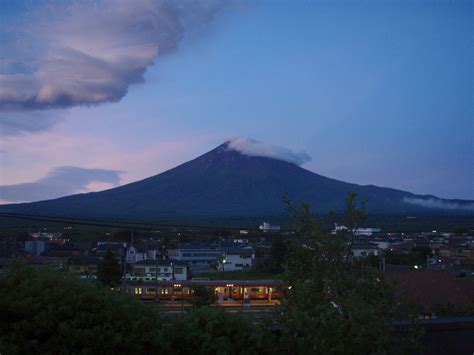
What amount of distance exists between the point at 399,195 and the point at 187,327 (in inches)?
4186

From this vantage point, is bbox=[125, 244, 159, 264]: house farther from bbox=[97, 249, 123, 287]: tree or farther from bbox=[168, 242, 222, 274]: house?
bbox=[97, 249, 123, 287]: tree

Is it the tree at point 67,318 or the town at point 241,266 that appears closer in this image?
the tree at point 67,318

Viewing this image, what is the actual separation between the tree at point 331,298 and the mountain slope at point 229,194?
6115 cm

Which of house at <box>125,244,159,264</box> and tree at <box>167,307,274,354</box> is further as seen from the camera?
house at <box>125,244,159,264</box>

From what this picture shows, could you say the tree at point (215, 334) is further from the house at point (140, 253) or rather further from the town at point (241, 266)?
the house at point (140, 253)

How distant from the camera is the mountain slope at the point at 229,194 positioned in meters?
76.4

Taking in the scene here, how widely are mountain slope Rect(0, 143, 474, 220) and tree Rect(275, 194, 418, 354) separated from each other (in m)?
61.1

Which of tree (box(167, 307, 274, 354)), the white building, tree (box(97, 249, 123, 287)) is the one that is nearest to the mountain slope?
the white building

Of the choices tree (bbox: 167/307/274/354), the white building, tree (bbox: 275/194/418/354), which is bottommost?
the white building

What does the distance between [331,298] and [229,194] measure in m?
90.0

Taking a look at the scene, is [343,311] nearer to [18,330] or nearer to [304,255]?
[304,255]

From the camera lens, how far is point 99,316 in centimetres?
404

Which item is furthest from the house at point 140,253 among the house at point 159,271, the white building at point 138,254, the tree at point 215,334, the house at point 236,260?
the tree at point 215,334

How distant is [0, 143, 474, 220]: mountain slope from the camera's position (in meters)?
76.4
